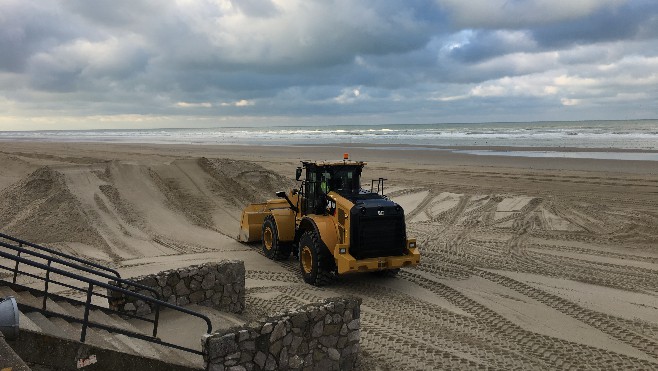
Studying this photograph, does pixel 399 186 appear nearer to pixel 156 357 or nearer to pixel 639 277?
pixel 639 277

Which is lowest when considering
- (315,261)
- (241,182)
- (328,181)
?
(315,261)

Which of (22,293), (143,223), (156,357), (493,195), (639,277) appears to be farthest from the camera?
(493,195)

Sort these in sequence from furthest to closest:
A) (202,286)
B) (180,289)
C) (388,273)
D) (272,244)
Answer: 1. (272,244)
2. (388,273)
3. (202,286)
4. (180,289)

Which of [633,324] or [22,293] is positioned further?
[633,324]

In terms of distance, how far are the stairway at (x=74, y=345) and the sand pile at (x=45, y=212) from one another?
6.72 meters

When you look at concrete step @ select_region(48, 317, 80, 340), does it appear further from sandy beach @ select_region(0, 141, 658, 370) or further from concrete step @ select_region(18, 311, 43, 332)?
sandy beach @ select_region(0, 141, 658, 370)

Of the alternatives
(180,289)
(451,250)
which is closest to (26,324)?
(180,289)

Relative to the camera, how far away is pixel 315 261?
909 cm

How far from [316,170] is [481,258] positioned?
4503mm

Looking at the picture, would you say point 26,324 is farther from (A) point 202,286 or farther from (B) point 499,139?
(B) point 499,139

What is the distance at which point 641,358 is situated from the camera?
6.50 meters

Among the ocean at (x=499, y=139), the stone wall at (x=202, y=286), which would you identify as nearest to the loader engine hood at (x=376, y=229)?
the stone wall at (x=202, y=286)

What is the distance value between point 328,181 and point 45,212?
8.24 m

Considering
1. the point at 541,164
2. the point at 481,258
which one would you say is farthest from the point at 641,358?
the point at 541,164
